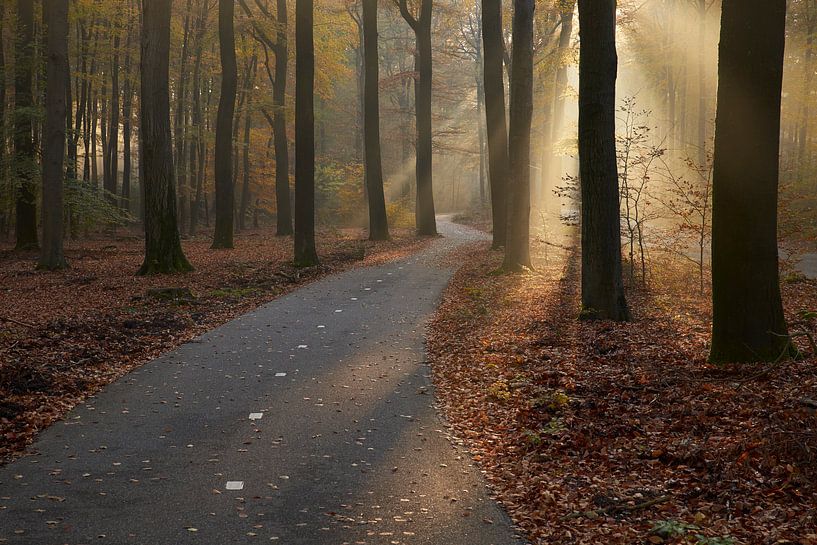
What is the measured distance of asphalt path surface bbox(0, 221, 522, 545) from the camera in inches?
172

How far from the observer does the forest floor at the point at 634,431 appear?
4273 mm

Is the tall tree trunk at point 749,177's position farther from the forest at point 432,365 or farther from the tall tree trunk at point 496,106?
the tall tree trunk at point 496,106

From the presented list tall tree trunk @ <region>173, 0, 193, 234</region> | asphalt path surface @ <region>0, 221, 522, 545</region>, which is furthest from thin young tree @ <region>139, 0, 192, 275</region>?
tall tree trunk @ <region>173, 0, 193, 234</region>

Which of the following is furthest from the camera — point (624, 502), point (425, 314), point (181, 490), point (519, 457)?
point (425, 314)

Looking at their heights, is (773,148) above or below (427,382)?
above

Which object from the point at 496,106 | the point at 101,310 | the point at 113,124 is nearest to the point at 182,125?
the point at 113,124

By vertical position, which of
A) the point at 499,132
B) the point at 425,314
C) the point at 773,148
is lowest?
the point at 425,314

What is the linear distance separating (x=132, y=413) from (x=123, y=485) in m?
1.95

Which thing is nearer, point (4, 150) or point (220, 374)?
point (220, 374)

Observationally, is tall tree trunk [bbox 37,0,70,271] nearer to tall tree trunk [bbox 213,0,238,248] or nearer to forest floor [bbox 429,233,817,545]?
tall tree trunk [bbox 213,0,238,248]

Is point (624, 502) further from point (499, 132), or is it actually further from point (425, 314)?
point (499, 132)

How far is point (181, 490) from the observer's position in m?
4.95

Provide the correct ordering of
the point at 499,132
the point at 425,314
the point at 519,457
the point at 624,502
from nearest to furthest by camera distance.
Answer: the point at 624,502, the point at 519,457, the point at 425,314, the point at 499,132

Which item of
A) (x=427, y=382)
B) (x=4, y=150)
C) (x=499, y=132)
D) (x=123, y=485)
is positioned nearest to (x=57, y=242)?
(x=4, y=150)
